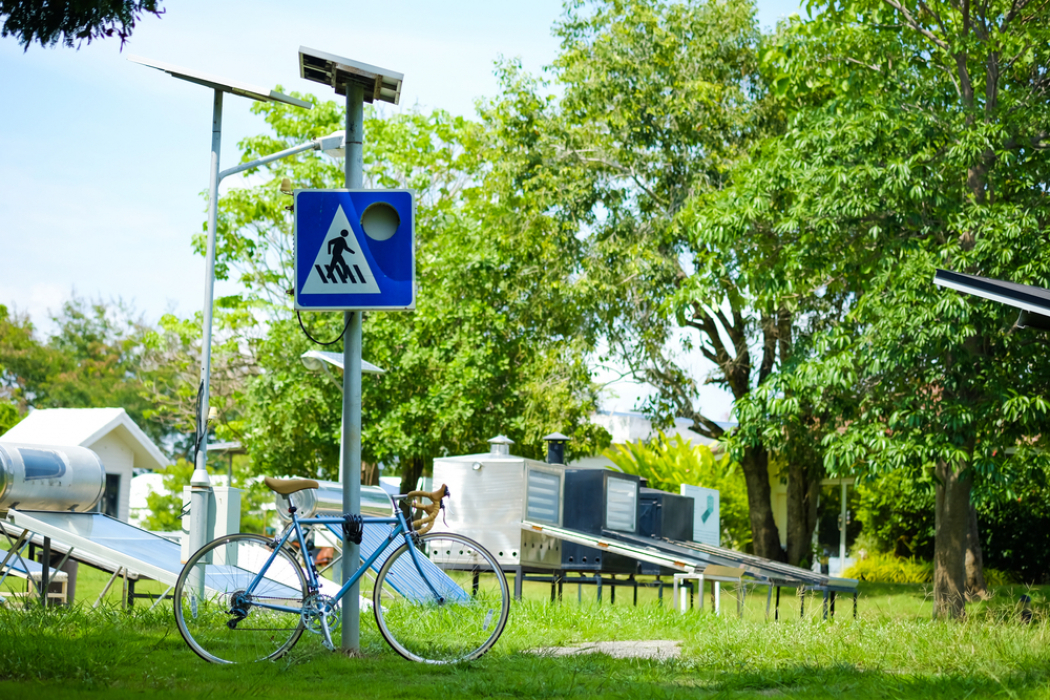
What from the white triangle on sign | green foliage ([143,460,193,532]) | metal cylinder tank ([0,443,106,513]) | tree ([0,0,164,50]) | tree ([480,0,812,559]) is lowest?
green foliage ([143,460,193,532])

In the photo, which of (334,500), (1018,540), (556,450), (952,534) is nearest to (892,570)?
(1018,540)

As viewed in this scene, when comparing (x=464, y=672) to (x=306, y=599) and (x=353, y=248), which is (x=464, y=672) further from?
(x=353, y=248)

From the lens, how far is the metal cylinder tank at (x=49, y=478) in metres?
9.80

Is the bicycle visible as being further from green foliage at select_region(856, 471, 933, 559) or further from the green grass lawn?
green foliage at select_region(856, 471, 933, 559)

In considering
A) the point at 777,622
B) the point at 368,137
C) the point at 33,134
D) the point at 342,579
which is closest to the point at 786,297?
the point at 777,622

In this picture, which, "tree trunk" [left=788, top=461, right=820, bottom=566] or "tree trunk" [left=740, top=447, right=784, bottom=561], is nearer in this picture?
"tree trunk" [left=740, top=447, right=784, bottom=561]

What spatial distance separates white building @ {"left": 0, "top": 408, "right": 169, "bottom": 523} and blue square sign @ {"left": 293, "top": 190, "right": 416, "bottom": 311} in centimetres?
2640

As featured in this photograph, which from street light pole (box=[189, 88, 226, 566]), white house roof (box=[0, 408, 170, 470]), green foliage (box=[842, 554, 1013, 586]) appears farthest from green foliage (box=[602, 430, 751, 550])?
street light pole (box=[189, 88, 226, 566])

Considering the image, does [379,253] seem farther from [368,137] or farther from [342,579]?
[368,137]

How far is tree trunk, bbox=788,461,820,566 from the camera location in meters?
23.8

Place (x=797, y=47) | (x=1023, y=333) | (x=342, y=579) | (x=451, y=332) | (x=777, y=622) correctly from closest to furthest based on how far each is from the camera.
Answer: (x=342, y=579) → (x=777, y=622) → (x=1023, y=333) → (x=797, y=47) → (x=451, y=332)

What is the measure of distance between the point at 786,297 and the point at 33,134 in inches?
2237

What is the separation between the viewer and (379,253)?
629cm

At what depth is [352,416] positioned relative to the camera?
6.28 metres
